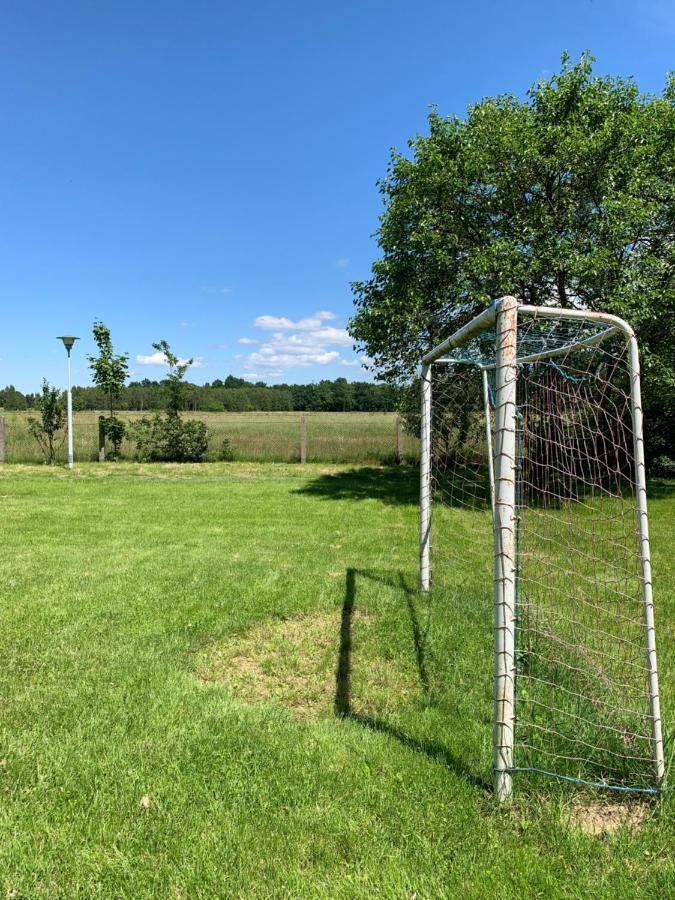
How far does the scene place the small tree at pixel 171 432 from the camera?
48.1 feet

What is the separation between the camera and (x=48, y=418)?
1377cm

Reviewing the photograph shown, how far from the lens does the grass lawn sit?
70.8 inches

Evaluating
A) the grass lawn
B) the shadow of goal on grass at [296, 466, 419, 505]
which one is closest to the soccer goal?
the grass lawn

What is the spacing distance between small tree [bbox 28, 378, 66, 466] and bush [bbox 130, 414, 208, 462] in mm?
1839

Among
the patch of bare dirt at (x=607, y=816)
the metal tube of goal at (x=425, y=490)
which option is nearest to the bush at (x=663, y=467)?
the metal tube of goal at (x=425, y=490)

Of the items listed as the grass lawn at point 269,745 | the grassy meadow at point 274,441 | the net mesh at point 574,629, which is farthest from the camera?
the grassy meadow at point 274,441

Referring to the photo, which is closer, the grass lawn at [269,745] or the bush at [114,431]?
the grass lawn at [269,745]

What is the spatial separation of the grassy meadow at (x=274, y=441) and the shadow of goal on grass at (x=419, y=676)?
10.5 meters

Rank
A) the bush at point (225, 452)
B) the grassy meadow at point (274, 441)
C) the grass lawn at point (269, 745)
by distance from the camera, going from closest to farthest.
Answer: the grass lawn at point (269, 745) < the grassy meadow at point (274, 441) < the bush at point (225, 452)

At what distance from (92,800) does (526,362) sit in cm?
370

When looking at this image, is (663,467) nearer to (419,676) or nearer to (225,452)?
(225,452)

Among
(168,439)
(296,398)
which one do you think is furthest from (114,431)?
(296,398)

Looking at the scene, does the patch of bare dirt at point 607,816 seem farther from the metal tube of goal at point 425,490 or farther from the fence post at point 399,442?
the fence post at point 399,442

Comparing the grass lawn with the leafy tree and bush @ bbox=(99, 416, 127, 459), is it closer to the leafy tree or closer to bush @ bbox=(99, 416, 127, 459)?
the leafy tree
